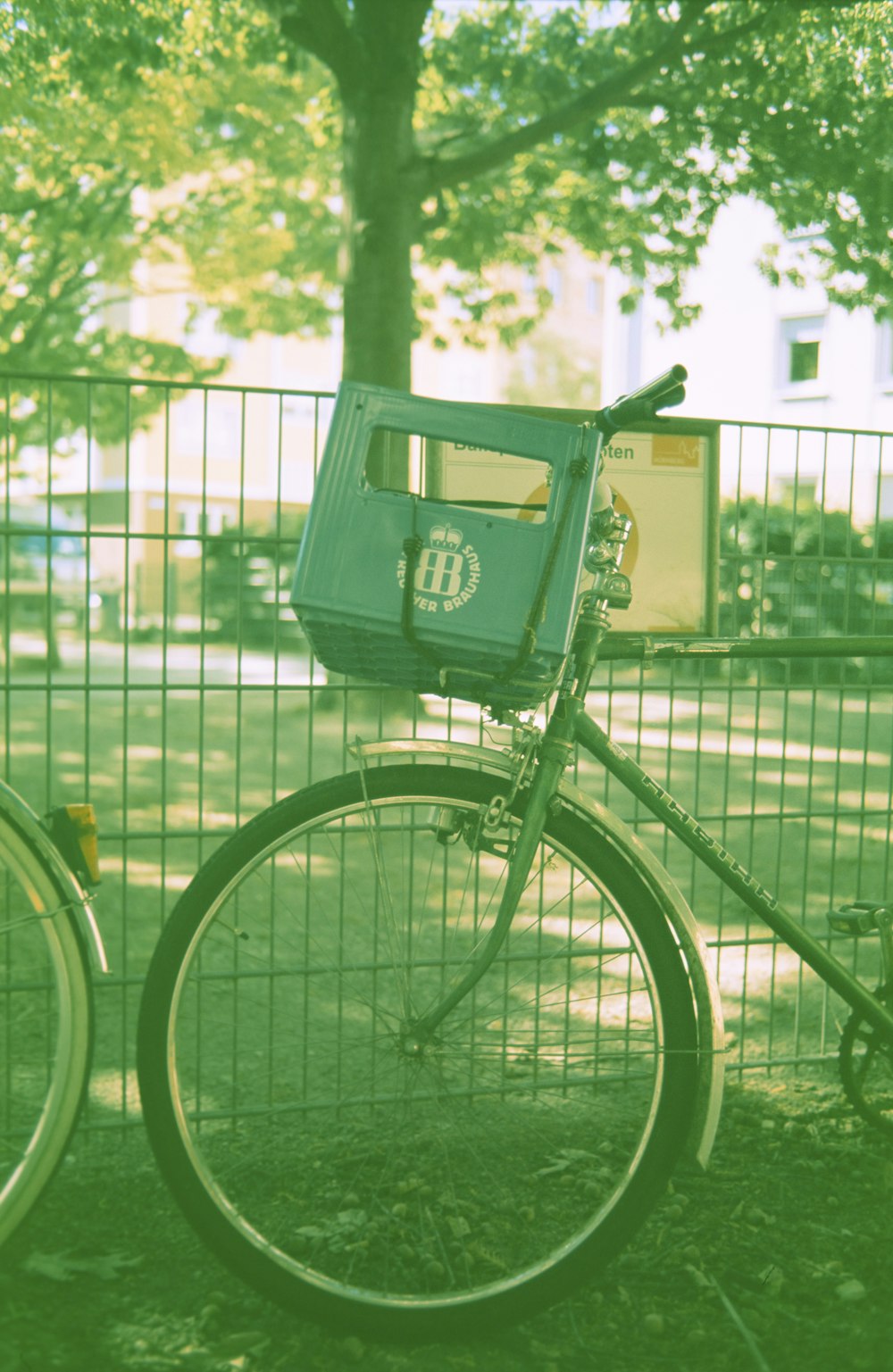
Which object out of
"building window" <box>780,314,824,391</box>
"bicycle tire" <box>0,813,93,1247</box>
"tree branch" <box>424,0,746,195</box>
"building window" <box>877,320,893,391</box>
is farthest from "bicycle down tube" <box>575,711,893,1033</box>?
"building window" <box>780,314,824,391</box>

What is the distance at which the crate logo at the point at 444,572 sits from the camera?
215 cm

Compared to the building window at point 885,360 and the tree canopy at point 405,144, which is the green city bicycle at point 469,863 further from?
the building window at point 885,360

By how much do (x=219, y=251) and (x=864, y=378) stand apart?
16.0 metres

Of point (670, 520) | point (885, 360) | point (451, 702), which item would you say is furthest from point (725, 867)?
point (885, 360)

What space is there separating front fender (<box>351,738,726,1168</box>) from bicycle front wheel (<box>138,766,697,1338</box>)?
0.09ft

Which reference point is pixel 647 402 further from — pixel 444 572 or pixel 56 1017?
pixel 56 1017

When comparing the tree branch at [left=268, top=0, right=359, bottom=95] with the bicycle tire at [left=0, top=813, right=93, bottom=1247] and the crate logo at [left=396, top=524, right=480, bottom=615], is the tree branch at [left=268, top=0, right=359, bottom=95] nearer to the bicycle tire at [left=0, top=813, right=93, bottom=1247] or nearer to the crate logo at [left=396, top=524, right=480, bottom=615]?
the crate logo at [left=396, top=524, right=480, bottom=615]

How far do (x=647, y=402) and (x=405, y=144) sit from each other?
6830mm

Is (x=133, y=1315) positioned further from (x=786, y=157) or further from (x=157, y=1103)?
(x=786, y=157)

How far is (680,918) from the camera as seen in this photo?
7.59ft

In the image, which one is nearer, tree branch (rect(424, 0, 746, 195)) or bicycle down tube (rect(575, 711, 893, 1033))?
bicycle down tube (rect(575, 711, 893, 1033))

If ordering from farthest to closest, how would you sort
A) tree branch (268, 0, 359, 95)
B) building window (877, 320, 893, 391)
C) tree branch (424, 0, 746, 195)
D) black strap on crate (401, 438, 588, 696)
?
building window (877, 320, 893, 391) → tree branch (424, 0, 746, 195) → tree branch (268, 0, 359, 95) → black strap on crate (401, 438, 588, 696)

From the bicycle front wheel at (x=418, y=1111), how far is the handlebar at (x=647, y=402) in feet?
2.13

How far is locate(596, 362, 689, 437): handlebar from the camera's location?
2217 mm
